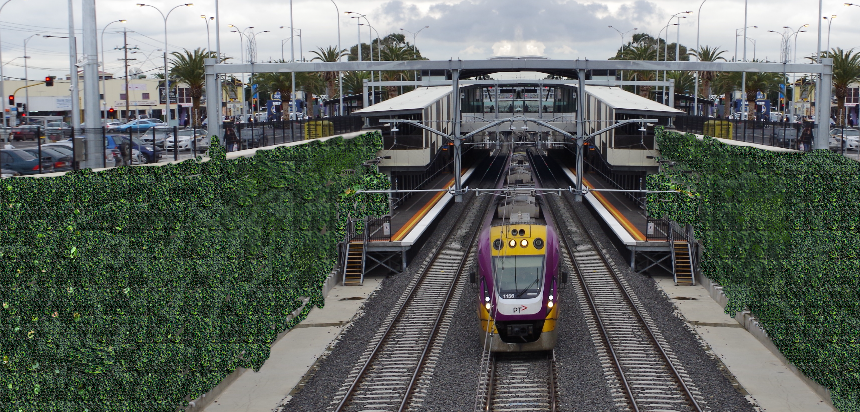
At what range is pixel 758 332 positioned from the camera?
23.8 metres

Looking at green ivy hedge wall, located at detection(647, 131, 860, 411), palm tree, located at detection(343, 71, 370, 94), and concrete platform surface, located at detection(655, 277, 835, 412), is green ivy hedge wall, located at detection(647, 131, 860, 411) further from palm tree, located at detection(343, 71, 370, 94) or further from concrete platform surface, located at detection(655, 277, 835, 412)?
palm tree, located at detection(343, 71, 370, 94)

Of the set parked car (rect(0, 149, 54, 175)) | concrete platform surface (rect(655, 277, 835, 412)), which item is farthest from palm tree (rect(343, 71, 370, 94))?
parked car (rect(0, 149, 54, 175))

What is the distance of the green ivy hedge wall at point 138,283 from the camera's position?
13078 millimetres

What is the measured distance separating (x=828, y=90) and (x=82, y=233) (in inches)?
813

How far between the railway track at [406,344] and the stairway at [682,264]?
8.67 meters

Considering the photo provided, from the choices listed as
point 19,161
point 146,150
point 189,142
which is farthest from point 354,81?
point 19,161

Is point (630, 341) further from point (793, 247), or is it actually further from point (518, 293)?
point (793, 247)

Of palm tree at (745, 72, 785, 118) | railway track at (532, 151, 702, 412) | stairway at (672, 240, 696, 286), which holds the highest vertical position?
palm tree at (745, 72, 785, 118)

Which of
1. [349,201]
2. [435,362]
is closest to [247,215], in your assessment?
[435,362]

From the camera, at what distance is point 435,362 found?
2164 centimetres

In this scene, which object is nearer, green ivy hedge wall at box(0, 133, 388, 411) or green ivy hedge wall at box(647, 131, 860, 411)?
green ivy hedge wall at box(0, 133, 388, 411)

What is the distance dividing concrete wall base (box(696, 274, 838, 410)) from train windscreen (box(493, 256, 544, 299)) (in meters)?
6.81

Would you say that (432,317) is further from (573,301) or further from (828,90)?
(828,90)

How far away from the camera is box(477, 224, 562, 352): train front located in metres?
20.5
